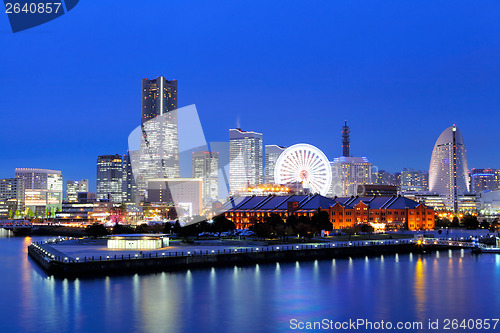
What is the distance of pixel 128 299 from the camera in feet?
126

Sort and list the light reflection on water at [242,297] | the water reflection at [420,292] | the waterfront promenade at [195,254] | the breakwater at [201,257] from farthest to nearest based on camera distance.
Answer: the waterfront promenade at [195,254]
the breakwater at [201,257]
the water reflection at [420,292]
the light reflection on water at [242,297]

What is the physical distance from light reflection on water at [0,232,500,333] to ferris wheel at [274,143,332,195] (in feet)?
178

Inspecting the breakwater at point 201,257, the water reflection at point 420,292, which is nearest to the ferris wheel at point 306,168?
the breakwater at point 201,257

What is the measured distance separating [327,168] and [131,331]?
81.9 m

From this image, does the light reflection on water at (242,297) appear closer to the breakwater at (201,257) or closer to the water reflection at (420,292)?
the water reflection at (420,292)

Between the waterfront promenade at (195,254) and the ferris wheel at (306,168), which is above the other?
the ferris wheel at (306,168)

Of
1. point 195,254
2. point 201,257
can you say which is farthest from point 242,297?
point 195,254

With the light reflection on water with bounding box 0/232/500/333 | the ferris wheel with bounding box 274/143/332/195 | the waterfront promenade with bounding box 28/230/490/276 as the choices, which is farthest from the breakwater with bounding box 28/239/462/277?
the ferris wheel with bounding box 274/143/332/195

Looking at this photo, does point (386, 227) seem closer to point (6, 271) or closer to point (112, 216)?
point (6, 271)

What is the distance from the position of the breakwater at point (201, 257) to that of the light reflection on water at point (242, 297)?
1711 millimetres

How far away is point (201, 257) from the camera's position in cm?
5469

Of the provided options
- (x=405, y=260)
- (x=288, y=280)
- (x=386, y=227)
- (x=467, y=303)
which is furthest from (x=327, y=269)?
(x=386, y=227)

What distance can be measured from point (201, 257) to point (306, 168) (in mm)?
59335

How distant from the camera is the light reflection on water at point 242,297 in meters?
33.3
